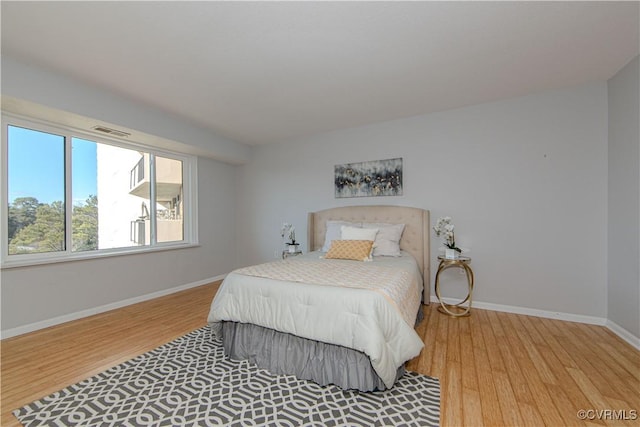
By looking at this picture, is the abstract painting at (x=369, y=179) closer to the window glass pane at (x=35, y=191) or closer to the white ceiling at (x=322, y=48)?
the white ceiling at (x=322, y=48)

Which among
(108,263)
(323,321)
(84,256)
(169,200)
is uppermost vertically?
(169,200)

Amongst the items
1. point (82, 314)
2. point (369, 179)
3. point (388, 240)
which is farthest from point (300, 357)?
point (82, 314)

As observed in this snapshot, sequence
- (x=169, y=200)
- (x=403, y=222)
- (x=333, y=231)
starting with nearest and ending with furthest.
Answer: (x=403, y=222) → (x=333, y=231) → (x=169, y=200)

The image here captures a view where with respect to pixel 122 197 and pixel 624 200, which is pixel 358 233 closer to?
pixel 624 200

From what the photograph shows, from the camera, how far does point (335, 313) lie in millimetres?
1759

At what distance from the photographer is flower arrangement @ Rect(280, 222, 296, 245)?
433 cm

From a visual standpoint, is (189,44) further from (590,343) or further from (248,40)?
(590,343)

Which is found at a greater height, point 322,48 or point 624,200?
point 322,48

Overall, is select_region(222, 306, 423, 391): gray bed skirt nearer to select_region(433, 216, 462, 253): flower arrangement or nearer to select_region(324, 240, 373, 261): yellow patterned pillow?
select_region(324, 240, 373, 261): yellow patterned pillow

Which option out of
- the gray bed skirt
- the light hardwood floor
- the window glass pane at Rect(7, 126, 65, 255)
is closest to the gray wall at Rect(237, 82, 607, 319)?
the light hardwood floor

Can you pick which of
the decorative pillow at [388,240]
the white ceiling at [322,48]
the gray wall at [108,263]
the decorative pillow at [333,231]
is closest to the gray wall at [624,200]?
the white ceiling at [322,48]

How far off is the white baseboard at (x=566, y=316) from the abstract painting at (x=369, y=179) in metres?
1.65

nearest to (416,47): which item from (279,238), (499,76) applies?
(499,76)

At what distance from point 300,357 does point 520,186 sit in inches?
121
